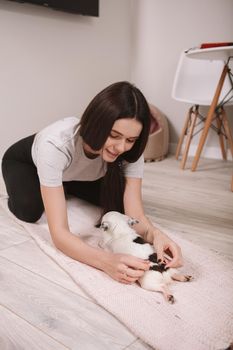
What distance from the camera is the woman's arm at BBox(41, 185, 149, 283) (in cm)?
106

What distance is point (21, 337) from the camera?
3.00 feet

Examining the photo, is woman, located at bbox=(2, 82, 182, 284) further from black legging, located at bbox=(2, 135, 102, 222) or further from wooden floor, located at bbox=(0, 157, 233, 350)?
wooden floor, located at bbox=(0, 157, 233, 350)

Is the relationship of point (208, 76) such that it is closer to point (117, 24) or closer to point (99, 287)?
point (117, 24)

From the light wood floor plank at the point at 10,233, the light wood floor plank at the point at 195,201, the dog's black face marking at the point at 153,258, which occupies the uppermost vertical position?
the dog's black face marking at the point at 153,258

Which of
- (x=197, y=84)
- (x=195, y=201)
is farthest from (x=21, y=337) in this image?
(x=197, y=84)

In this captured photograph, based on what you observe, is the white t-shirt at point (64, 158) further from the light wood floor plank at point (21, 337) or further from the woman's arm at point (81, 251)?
the light wood floor plank at point (21, 337)

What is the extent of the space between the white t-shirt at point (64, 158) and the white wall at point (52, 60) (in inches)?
53.1

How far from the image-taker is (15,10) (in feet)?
8.57

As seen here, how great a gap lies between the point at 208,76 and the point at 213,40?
0.32 m

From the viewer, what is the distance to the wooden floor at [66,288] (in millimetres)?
909

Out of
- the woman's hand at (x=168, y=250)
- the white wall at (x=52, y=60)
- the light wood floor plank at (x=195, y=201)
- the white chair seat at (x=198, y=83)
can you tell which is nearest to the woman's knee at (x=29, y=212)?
the light wood floor plank at (x=195, y=201)

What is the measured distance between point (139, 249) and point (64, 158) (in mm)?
447

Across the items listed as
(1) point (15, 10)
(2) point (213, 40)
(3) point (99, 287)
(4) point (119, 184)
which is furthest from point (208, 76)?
(3) point (99, 287)

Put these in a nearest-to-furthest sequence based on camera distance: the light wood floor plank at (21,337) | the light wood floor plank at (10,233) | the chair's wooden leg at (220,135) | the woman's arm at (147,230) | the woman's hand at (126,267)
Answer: the light wood floor plank at (21,337)
the woman's hand at (126,267)
the woman's arm at (147,230)
the light wood floor plank at (10,233)
the chair's wooden leg at (220,135)
